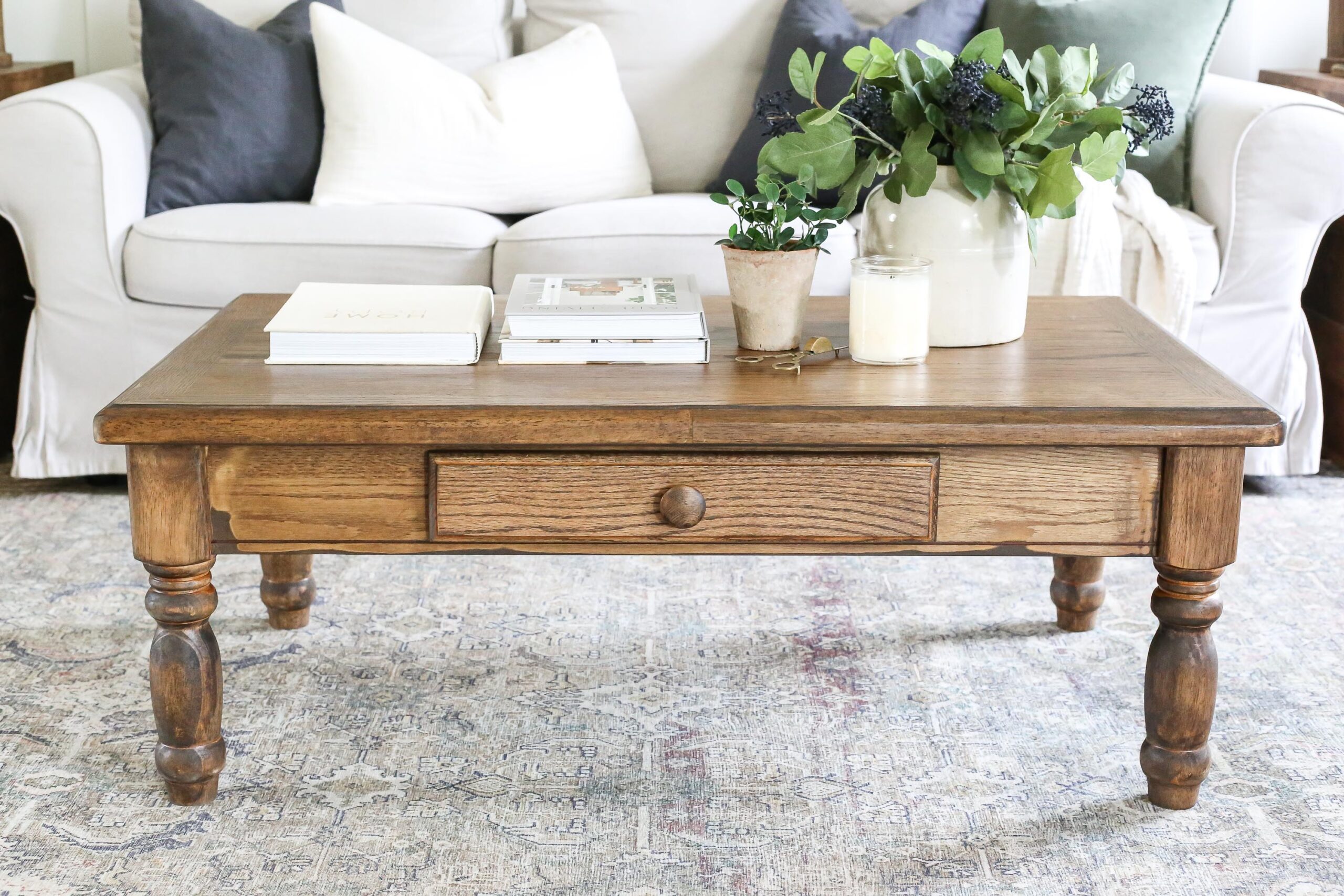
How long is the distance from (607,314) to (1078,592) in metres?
0.78

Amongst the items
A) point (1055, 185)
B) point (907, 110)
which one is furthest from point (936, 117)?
point (1055, 185)

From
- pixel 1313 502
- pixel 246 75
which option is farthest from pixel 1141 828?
pixel 246 75

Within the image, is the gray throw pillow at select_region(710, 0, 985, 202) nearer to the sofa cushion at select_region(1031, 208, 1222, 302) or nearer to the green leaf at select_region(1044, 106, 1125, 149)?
the sofa cushion at select_region(1031, 208, 1222, 302)

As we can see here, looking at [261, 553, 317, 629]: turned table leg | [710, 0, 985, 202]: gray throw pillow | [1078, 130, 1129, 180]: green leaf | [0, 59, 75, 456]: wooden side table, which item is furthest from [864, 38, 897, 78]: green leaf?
[0, 59, 75, 456]: wooden side table

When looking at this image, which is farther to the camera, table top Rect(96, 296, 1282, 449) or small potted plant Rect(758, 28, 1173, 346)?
small potted plant Rect(758, 28, 1173, 346)

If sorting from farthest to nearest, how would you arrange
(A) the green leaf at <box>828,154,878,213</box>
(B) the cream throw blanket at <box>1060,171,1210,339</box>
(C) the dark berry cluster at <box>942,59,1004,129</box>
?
(B) the cream throw blanket at <box>1060,171,1210,339</box>
(A) the green leaf at <box>828,154,878,213</box>
(C) the dark berry cluster at <box>942,59,1004,129</box>

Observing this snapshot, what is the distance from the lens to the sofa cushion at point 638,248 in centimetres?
221

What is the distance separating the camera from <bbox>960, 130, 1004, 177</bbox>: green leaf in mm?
1354

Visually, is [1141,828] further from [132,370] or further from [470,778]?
[132,370]

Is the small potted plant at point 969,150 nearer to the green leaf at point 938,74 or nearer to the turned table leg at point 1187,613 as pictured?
the green leaf at point 938,74

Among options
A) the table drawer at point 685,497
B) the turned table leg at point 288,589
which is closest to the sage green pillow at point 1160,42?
the table drawer at point 685,497

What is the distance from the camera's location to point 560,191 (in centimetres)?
252

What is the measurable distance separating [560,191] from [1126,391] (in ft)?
4.83

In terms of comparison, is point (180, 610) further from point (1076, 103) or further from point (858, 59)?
point (1076, 103)
